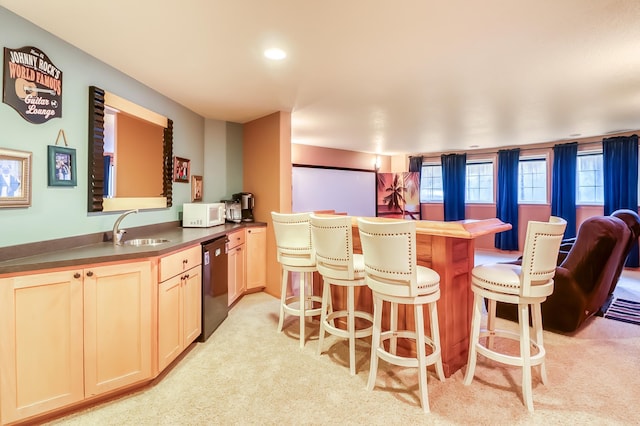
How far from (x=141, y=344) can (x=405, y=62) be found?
2842 mm

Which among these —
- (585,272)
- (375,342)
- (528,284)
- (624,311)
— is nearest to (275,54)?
(375,342)

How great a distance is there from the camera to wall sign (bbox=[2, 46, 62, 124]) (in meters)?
1.87

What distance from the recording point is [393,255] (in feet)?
6.31

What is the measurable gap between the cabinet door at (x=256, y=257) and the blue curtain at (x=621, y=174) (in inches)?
243

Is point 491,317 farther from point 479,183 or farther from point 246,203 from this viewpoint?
point 479,183

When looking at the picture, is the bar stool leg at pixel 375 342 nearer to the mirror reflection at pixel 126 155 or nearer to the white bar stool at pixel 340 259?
the white bar stool at pixel 340 259

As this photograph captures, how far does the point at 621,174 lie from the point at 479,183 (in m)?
2.54

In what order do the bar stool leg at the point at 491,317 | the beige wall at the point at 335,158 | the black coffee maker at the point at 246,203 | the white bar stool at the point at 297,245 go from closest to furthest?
the bar stool leg at the point at 491,317, the white bar stool at the point at 297,245, the black coffee maker at the point at 246,203, the beige wall at the point at 335,158

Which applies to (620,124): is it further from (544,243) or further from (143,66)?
(143,66)

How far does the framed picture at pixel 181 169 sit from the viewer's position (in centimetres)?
360

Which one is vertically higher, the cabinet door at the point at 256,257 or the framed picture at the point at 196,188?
the framed picture at the point at 196,188

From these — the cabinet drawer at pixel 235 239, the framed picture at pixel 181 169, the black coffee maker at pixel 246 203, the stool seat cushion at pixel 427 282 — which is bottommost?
the stool seat cushion at pixel 427 282

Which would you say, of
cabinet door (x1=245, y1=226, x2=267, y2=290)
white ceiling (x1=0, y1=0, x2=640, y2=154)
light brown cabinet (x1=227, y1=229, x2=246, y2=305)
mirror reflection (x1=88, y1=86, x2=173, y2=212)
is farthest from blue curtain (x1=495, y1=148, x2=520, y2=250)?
mirror reflection (x1=88, y1=86, x2=173, y2=212)

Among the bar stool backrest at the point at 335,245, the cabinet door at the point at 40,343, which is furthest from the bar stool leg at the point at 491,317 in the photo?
the cabinet door at the point at 40,343
